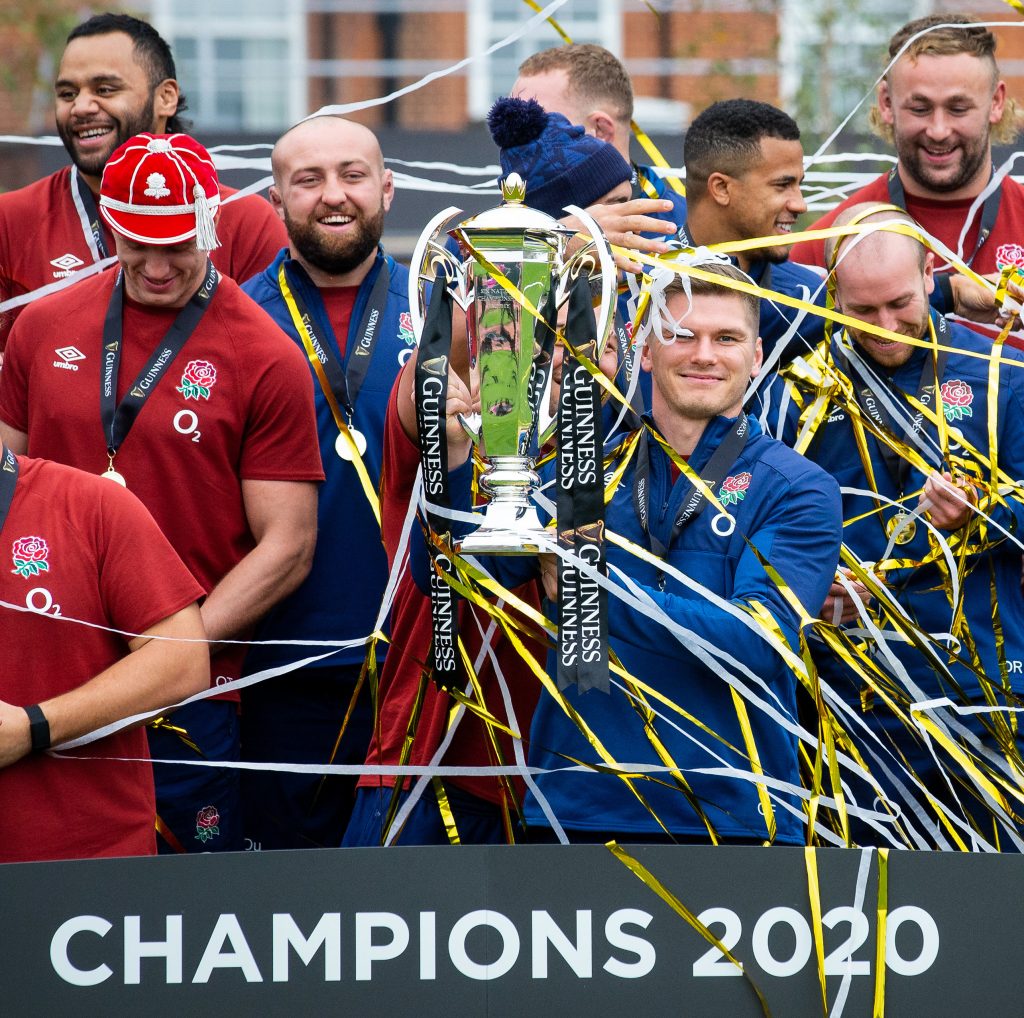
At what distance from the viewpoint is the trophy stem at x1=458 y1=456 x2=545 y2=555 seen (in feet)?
10.3

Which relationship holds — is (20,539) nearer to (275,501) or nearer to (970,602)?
(275,501)

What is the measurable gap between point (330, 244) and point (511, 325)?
1651mm

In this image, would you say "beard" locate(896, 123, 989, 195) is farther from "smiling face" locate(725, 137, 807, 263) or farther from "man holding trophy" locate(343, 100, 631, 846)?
"man holding trophy" locate(343, 100, 631, 846)

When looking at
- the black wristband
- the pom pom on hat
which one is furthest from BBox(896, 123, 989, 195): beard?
the black wristband

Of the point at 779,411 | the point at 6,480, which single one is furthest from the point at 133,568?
the point at 779,411

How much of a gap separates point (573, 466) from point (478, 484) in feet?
1.04

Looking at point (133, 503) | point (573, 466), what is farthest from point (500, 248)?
point (133, 503)

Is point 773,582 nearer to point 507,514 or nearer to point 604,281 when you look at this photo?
point 507,514

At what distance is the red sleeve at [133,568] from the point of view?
3.65 metres

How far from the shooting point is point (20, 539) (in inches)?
144

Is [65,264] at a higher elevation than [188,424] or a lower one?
higher

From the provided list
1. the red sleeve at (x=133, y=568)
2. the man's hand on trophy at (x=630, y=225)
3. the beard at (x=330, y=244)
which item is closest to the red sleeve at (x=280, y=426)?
the beard at (x=330, y=244)

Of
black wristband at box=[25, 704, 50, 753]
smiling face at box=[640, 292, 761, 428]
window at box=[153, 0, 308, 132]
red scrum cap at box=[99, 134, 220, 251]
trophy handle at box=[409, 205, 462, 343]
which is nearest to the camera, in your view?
trophy handle at box=[409, 205, 462, 343]

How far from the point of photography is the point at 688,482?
3559 millimetres
